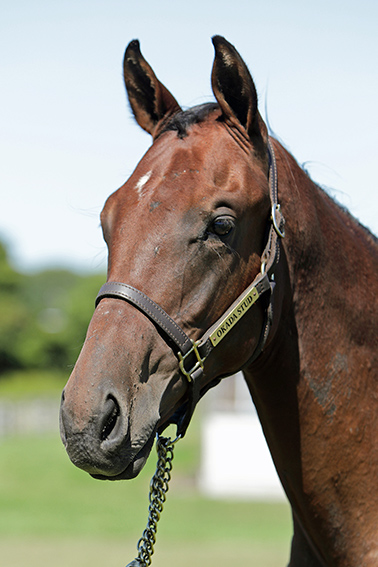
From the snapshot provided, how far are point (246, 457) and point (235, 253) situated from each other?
1865cm

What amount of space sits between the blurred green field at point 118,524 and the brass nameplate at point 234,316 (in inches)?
384

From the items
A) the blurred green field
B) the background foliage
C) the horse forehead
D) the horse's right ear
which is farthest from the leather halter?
the background foliage

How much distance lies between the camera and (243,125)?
10.2 ft

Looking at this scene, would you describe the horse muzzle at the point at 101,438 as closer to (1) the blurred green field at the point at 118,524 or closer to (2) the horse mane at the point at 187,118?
(2) the horse mane at the point at 187,118

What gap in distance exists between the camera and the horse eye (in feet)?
9.30

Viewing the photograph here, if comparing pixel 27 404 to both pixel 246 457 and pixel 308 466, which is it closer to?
pixel 246 457

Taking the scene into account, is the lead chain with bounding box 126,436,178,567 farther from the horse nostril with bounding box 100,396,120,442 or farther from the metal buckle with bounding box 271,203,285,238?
the metal buckle with bounding box 271,203,285,238

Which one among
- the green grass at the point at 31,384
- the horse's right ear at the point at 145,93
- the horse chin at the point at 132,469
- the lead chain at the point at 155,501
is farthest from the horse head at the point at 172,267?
the green grass at the point at 31,384

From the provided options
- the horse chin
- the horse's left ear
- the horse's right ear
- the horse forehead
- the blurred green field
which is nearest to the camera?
the horse chin

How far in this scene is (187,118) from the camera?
317cm

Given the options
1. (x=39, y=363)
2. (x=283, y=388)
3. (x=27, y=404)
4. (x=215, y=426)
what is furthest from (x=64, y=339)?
(x=283, y=388)

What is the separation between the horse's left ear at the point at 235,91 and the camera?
2.97 meters

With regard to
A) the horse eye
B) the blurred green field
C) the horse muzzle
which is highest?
the horse eye

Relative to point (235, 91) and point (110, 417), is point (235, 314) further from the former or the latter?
point (235, 91)
